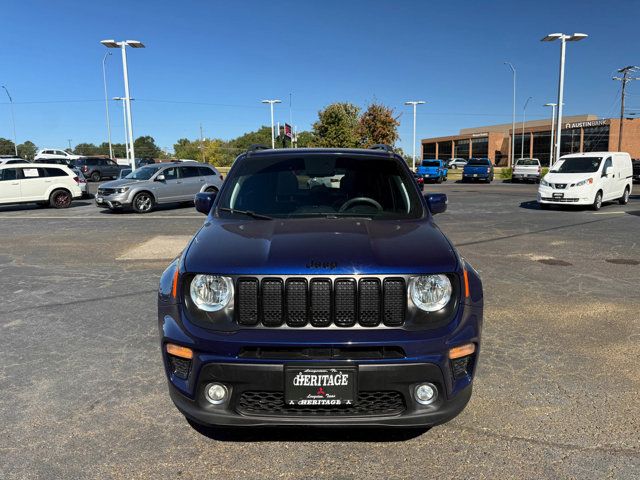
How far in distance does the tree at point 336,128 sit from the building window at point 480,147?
47.1 metres

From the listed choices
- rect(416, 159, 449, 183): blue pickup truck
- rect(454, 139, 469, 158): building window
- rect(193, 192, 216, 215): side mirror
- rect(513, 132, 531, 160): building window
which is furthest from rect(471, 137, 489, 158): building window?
rect(193, 192, 216, 215): side mirror

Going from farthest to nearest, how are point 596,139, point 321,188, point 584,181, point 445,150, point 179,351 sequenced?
point 445,150 < point 596,139 < point 584,181 < point 321,188 < point 179,351

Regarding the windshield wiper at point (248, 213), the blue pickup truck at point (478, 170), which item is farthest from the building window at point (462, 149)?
the windshield wiper at point (248, 213)

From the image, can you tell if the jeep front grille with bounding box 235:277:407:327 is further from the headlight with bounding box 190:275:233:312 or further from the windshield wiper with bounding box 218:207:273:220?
the windshield wiper with bounding box 218:207:273:220

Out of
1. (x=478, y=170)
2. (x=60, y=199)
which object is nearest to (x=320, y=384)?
(x=60, y=199)

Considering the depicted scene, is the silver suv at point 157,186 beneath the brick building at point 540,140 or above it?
beneath

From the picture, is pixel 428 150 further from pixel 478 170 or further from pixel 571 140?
pixel 478 170

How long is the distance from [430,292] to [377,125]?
157 feet

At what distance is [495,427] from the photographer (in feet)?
10.3

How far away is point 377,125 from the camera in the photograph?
49.1 m

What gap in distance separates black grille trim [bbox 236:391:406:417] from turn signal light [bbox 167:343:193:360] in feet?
1.15

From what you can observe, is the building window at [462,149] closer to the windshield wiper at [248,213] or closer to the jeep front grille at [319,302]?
the windshield wiper at [248,213]

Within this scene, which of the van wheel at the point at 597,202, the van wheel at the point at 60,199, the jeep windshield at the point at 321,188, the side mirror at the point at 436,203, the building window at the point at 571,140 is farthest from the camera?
the building window at the point at 571,140

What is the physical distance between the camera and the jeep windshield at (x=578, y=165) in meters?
16.5
